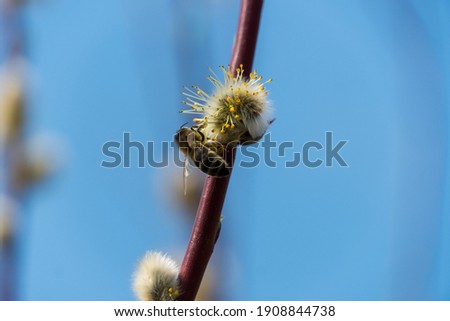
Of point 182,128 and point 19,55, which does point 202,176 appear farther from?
point 19,55

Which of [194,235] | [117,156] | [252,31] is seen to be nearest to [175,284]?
[194,235]

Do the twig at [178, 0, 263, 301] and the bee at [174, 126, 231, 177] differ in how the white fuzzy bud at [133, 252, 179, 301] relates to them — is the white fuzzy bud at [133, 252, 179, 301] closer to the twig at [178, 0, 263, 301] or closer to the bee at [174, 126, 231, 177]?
the twig at [178, 0, 263, 301]

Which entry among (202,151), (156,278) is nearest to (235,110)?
(202,151)
